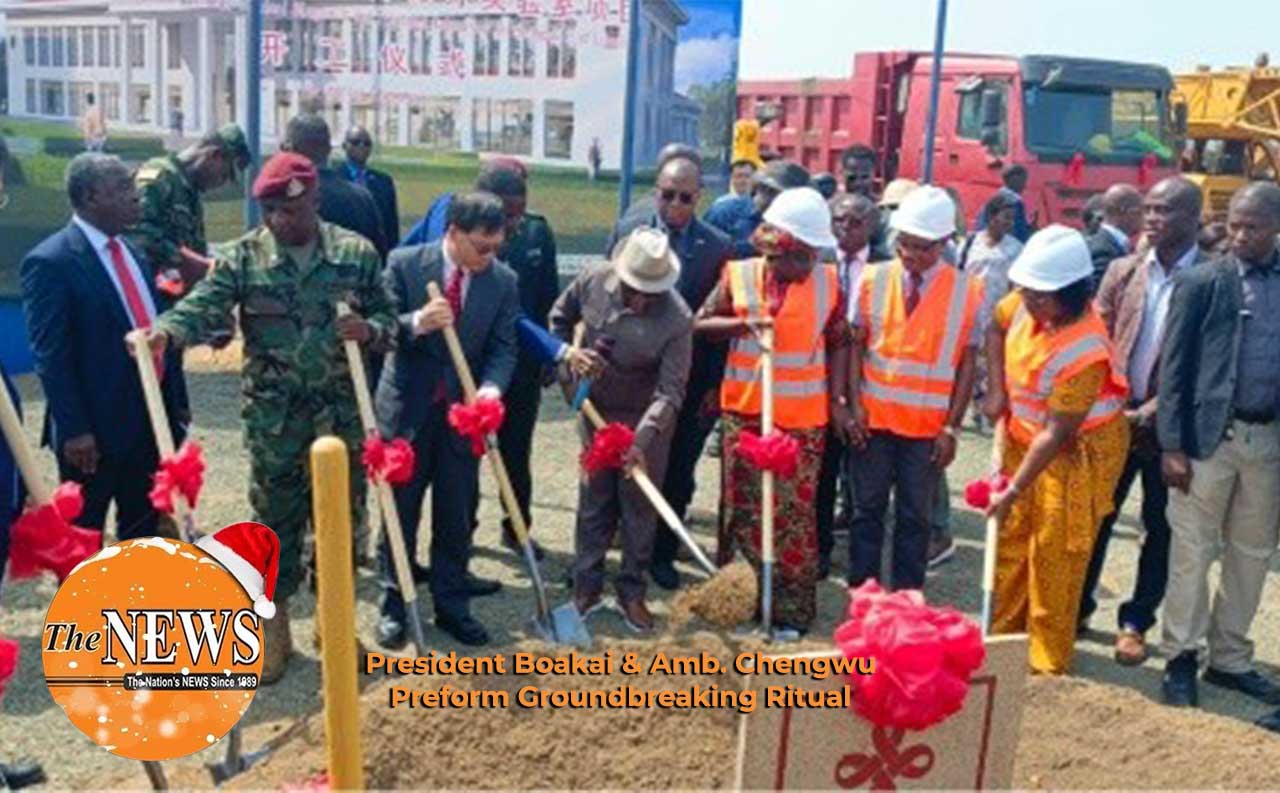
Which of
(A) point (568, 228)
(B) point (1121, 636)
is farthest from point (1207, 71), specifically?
(B) point (1121, 636)

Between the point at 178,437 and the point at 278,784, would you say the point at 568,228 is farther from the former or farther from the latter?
the point at 278,784

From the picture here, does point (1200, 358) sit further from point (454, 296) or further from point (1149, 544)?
point (454, 296)

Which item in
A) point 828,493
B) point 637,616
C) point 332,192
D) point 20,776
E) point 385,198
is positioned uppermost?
point 332,192

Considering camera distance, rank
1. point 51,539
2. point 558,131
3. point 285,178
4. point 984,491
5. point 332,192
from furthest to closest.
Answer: point 558,131 → point 332,192 → point 984,491 → point 285,178 → point 51,539

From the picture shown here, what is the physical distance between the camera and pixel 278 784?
3.65m

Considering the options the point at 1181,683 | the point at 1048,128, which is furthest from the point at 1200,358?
the point at 1048,128

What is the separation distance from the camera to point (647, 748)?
412 cm

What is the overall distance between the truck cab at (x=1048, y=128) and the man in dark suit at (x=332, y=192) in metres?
9.49

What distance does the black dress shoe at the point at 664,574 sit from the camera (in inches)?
238

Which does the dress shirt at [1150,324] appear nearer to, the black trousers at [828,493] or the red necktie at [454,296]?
the black trousers at [828,493]

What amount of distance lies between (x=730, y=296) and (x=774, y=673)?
2959mm

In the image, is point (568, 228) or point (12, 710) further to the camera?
point (568, 228)

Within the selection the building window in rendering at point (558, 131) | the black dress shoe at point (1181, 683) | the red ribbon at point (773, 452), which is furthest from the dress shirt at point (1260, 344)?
the building window in rendering at point (558, 131)

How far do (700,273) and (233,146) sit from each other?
8.51ft
